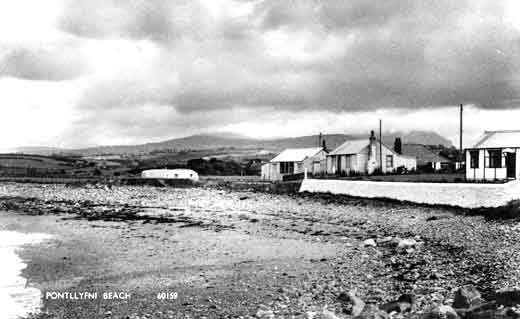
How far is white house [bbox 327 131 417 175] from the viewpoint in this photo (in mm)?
49375

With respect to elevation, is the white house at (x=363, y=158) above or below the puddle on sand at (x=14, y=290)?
above

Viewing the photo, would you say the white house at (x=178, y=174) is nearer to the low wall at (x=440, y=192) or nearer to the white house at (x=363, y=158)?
the white house at (x=363, y=158)

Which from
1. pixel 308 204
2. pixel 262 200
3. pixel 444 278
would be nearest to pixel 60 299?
pixel 444 278

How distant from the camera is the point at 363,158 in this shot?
49469 mm

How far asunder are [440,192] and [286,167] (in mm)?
29725

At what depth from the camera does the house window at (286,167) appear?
53.8 metres

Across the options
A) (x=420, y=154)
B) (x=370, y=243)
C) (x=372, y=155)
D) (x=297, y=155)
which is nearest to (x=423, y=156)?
(x=420, y=154)

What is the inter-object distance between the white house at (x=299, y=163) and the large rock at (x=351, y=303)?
140 ft

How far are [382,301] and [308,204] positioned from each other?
21430mm

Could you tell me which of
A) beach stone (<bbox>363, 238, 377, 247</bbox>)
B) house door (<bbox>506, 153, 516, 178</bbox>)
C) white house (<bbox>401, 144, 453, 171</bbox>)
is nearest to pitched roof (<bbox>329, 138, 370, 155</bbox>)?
white house (<bbox>401, 144, 453, 171</bbox>)

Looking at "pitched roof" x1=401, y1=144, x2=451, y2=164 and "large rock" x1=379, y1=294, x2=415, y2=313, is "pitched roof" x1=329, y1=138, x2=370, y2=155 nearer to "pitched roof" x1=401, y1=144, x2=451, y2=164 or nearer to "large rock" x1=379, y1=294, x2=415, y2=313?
"pitched roof" x1=401, y1=144, x2=451, y2=164

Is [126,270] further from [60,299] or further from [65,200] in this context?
[65,200]

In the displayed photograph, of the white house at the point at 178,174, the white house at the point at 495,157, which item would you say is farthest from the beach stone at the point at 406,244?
the white house at the point at 178,174

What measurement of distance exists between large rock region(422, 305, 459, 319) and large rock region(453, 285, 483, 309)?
695mm
